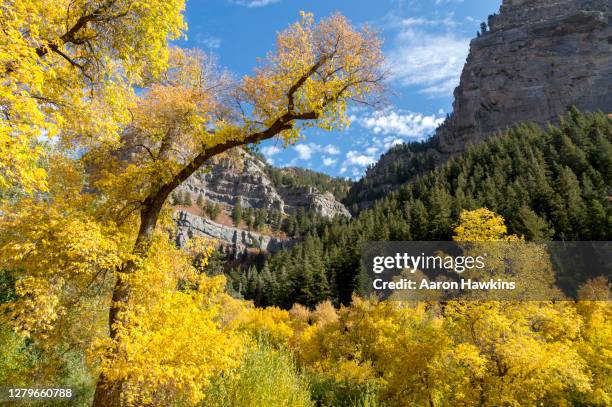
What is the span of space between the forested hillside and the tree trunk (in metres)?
57.2

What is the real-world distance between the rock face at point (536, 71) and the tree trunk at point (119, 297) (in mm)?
168677

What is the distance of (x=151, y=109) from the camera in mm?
10258

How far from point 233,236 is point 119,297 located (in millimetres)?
132871

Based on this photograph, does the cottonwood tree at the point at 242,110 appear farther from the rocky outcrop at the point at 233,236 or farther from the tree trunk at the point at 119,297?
the rocky outcrop at the point at 233,236

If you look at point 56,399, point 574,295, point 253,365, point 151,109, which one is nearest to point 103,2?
point 151,109

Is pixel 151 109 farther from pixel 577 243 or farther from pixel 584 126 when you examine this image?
pixel 584 126

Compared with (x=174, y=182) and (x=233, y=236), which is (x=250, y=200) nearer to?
(x=233, y=236)

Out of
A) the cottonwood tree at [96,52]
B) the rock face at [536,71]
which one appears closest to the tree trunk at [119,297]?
the cottonwood tree at [96,52]

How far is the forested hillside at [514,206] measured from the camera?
194 ft

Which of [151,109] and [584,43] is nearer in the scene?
[151,109]

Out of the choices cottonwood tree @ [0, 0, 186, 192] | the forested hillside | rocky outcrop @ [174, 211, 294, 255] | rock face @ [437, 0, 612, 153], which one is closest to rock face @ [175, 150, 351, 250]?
rocky outcrop @ [174, 211, 294, 255]

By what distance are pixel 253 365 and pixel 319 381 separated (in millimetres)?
17959

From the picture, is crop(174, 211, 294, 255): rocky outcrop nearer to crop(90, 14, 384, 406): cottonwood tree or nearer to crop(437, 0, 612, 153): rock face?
crop(437, 0, 612, 153): rock face

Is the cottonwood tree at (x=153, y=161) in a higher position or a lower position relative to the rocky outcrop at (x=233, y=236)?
lower
